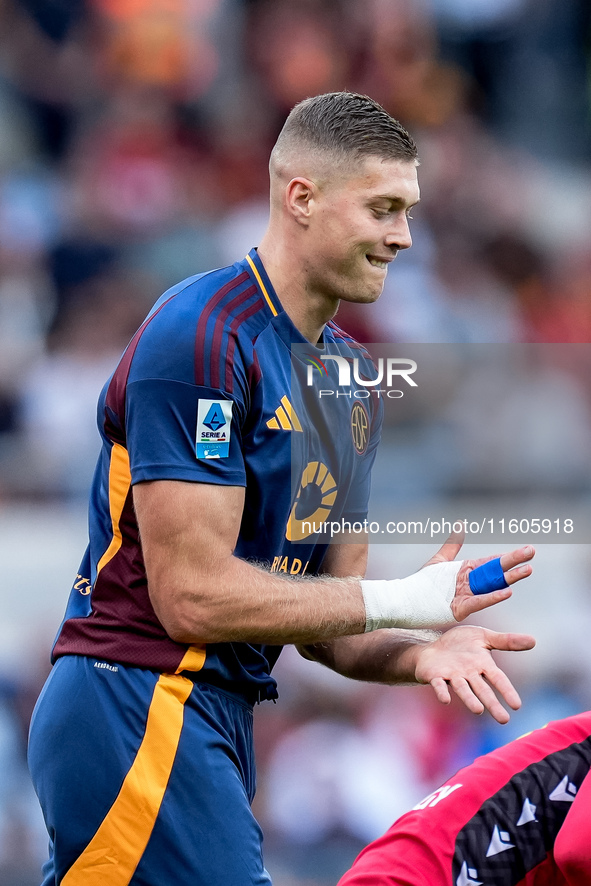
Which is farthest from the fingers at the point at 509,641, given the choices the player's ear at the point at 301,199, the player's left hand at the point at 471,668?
the player's ear at the point at 301,199

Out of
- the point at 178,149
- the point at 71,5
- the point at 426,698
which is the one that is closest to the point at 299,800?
the point at 426,698

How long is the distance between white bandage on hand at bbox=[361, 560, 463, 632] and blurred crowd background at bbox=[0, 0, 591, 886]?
8.22ft

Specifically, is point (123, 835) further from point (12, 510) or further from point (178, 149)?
point (178, 149)

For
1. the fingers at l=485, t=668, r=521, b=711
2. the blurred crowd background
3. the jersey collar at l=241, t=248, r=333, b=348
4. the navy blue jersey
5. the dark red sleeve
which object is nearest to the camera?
the fingers at l=485, t=668, r=521, b=711

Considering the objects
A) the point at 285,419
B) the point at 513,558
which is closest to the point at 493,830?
the point at 513,558

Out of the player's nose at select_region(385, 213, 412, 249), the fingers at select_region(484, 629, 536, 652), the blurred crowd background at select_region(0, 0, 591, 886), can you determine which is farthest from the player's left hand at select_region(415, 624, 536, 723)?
the blurred crowd background at select_region(0, 0, 591, 886)

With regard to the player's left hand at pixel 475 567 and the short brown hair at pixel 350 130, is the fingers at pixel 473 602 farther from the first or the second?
the short brown hair at pixel 350 130

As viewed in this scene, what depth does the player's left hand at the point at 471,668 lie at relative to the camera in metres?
1.97

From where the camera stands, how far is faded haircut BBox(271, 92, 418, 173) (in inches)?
92.4

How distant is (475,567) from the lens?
7.30 ft

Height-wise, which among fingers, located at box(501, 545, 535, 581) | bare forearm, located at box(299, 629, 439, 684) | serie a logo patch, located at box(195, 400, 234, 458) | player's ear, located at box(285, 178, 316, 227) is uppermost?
player's ear, located at box(285, 178, 316, 227)

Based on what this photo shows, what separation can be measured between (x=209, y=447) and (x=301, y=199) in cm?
67

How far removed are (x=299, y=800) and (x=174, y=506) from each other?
2922 mm

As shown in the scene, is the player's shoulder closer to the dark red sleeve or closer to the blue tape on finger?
the blue tape on finger
